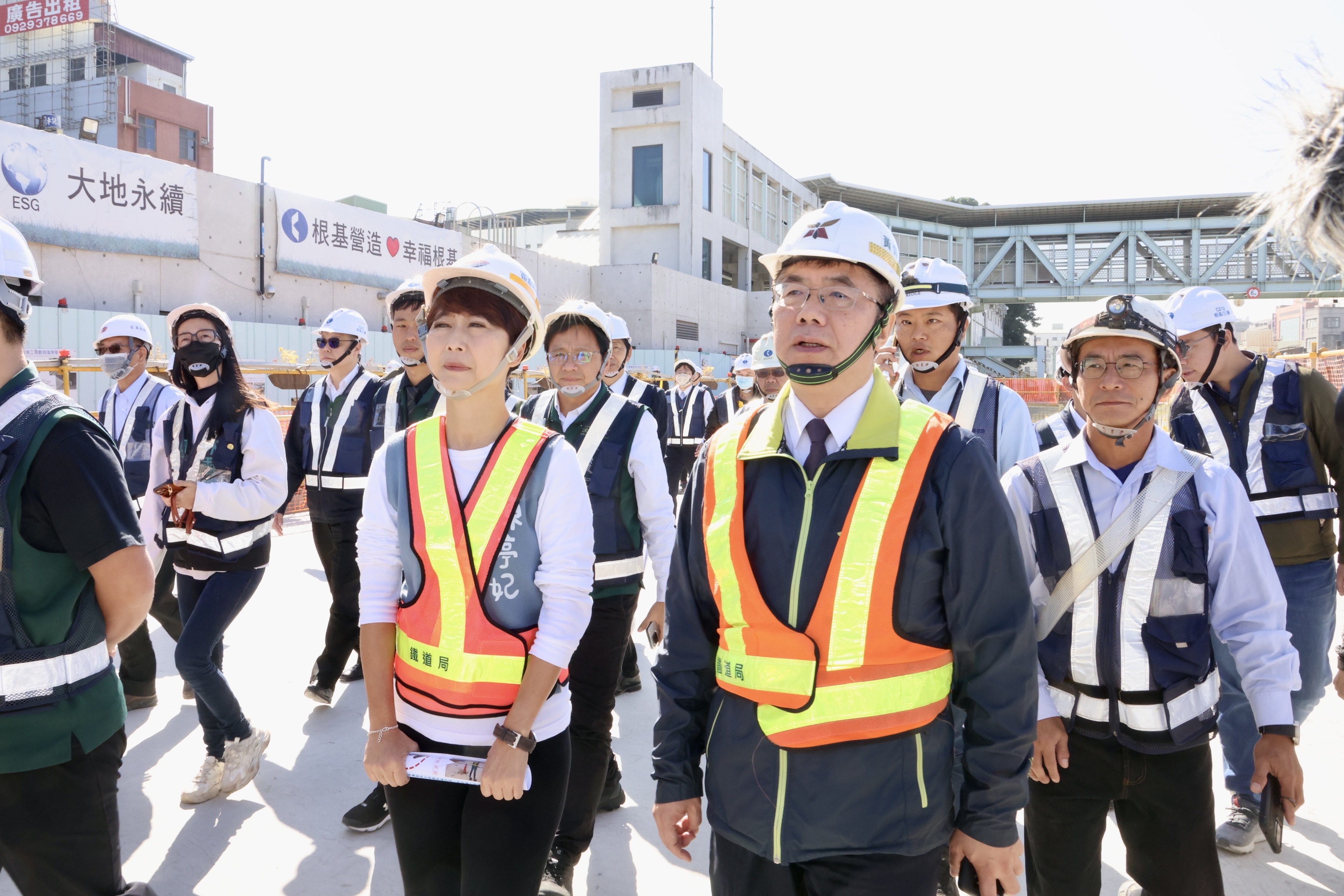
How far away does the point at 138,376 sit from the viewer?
5.59 metres

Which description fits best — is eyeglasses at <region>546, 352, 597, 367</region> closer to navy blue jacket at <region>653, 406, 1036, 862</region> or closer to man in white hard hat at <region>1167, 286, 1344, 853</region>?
navy blue jacket at <region>653, 406, 1036, 862</region>

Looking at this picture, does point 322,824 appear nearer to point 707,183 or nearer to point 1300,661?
point 1300,661

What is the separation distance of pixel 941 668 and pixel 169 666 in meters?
5.84

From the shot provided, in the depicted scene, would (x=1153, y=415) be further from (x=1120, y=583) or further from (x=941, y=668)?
(x=941, y=668)

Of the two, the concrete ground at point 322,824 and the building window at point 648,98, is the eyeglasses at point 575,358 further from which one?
the building window at point 648,98

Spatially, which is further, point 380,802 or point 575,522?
point 380,802

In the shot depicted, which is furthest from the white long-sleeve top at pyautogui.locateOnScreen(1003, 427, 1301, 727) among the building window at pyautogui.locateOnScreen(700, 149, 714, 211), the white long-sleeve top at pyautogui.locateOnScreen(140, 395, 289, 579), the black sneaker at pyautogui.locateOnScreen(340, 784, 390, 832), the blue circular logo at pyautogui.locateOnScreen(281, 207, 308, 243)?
the building window at pyautogui.locateOnScreen(700, 149, 714, 211)

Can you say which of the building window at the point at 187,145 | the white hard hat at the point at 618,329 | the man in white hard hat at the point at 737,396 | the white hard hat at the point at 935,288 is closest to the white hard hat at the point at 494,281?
the white hard hat at the point at 935,288

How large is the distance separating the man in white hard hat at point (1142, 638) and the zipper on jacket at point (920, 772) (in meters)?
0.73

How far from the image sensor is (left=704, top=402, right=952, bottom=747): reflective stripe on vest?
1.77m

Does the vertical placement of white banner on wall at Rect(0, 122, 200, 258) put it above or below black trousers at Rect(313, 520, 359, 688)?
above

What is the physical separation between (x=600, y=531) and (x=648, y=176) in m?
37.3

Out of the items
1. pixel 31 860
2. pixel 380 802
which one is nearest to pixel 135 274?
pixel 380 802

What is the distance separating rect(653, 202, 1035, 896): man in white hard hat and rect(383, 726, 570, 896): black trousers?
1.45 ft
